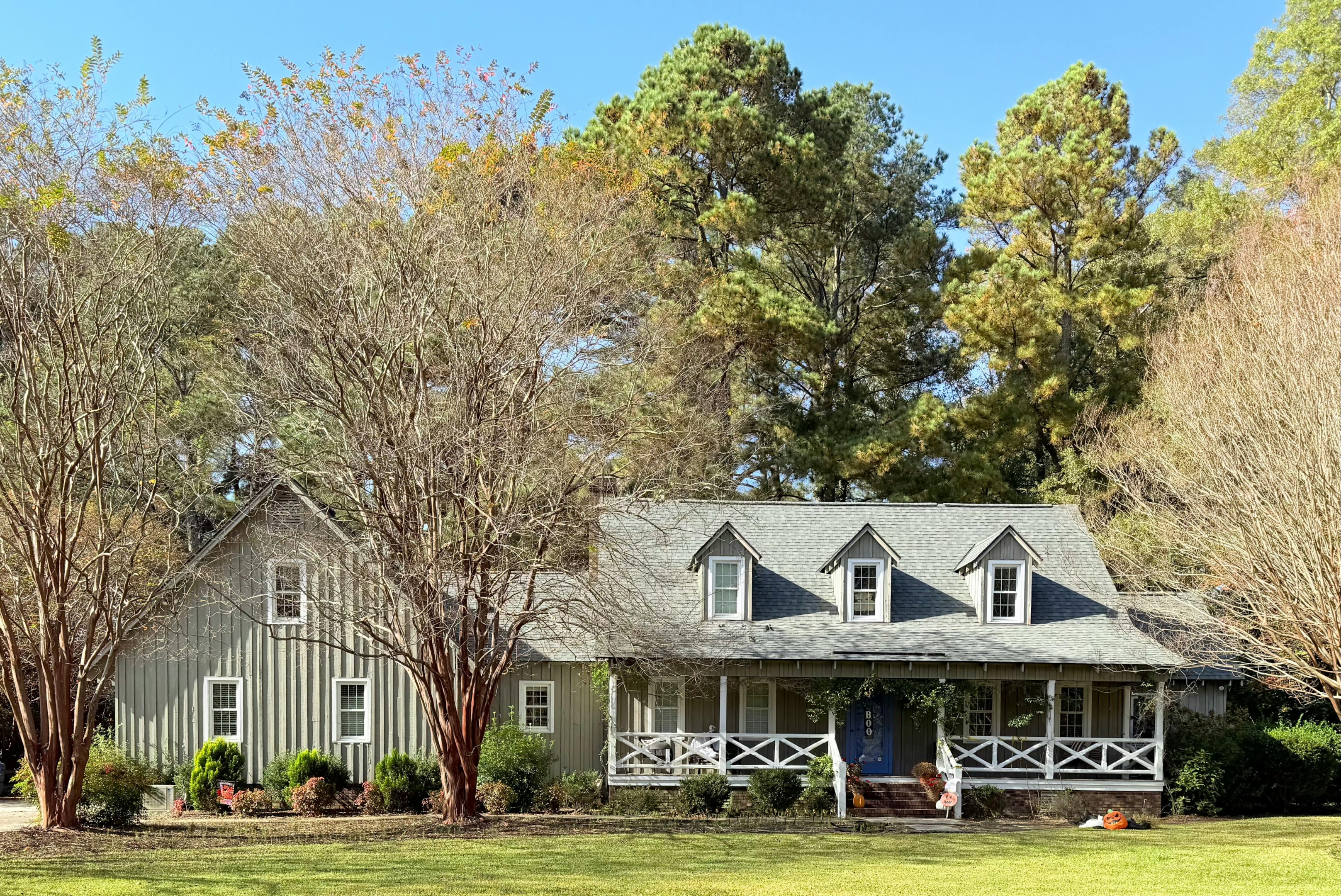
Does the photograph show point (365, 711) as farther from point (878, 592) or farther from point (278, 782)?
point (878, 592)

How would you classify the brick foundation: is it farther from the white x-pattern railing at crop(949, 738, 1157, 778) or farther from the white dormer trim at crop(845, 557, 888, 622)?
the white dormer trim at crop(845, 557, 888, 622)

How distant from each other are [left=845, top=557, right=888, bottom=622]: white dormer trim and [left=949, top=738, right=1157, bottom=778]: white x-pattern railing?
2.78 metres

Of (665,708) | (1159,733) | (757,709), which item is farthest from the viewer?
(757,709)

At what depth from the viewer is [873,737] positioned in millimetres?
22328

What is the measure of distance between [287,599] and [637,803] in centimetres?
814

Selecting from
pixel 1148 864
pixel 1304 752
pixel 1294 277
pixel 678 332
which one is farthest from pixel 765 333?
pixel 1148 864

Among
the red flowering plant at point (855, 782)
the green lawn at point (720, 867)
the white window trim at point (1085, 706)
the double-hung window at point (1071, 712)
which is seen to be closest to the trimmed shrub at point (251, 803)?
the green lawn at point (720, 867)

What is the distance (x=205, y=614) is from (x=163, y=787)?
10.9ft

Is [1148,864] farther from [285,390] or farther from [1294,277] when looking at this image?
[285,390]

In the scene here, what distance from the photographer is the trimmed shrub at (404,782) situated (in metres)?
20.4

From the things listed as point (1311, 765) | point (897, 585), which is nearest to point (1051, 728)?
point (897, 585)

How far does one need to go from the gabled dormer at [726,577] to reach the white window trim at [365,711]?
688 cm

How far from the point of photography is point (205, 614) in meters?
21.5

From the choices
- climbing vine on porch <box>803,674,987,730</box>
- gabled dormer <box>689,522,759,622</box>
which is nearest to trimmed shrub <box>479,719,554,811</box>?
gabled dormer <box>689,522,759,622</box>
